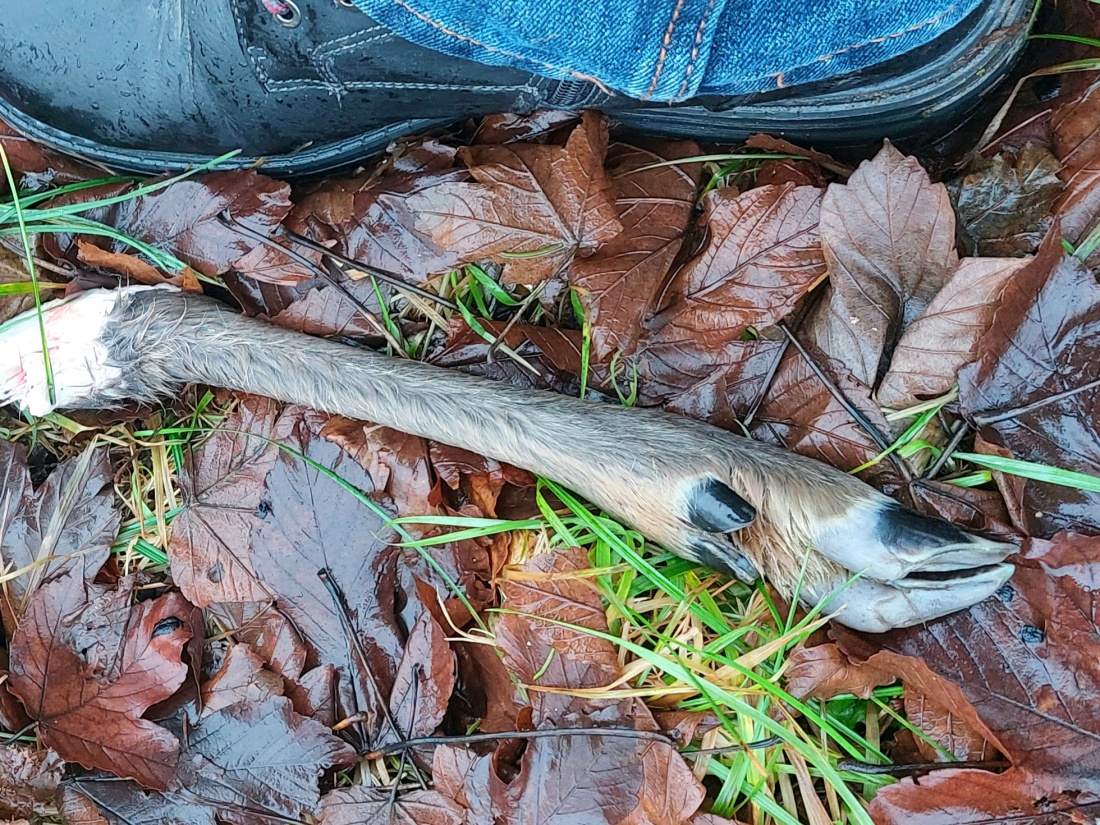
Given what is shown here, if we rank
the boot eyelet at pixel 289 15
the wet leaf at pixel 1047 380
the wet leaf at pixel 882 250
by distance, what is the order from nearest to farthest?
the boot eyelet at pixel 289 15 < the wet leaf at pixel 1047 380 < the wet leaf at pixel 882 250

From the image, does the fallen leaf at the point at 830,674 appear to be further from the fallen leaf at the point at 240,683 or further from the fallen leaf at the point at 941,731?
the fallen leaf at the point at 240,683

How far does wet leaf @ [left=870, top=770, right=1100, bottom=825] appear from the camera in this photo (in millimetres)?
1753

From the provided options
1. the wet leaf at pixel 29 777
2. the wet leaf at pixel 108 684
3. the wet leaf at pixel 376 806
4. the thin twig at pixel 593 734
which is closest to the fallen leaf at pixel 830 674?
the thin twig at pixel 593 734

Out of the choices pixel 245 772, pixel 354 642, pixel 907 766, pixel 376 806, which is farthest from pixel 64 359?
pixel 907 766

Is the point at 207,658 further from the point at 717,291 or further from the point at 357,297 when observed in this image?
the point at 717,291

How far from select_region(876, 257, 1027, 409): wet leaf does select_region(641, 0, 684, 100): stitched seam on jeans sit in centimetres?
97

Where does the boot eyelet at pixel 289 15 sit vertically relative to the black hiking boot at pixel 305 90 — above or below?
above

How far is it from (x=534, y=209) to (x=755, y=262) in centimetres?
59

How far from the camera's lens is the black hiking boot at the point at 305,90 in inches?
70.2

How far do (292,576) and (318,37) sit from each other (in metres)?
1.38

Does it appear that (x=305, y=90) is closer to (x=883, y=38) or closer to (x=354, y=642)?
(x=883, y=38)

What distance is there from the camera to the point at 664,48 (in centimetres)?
126

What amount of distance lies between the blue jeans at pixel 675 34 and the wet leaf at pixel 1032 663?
115 centimetres

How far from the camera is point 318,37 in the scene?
1.76 m
